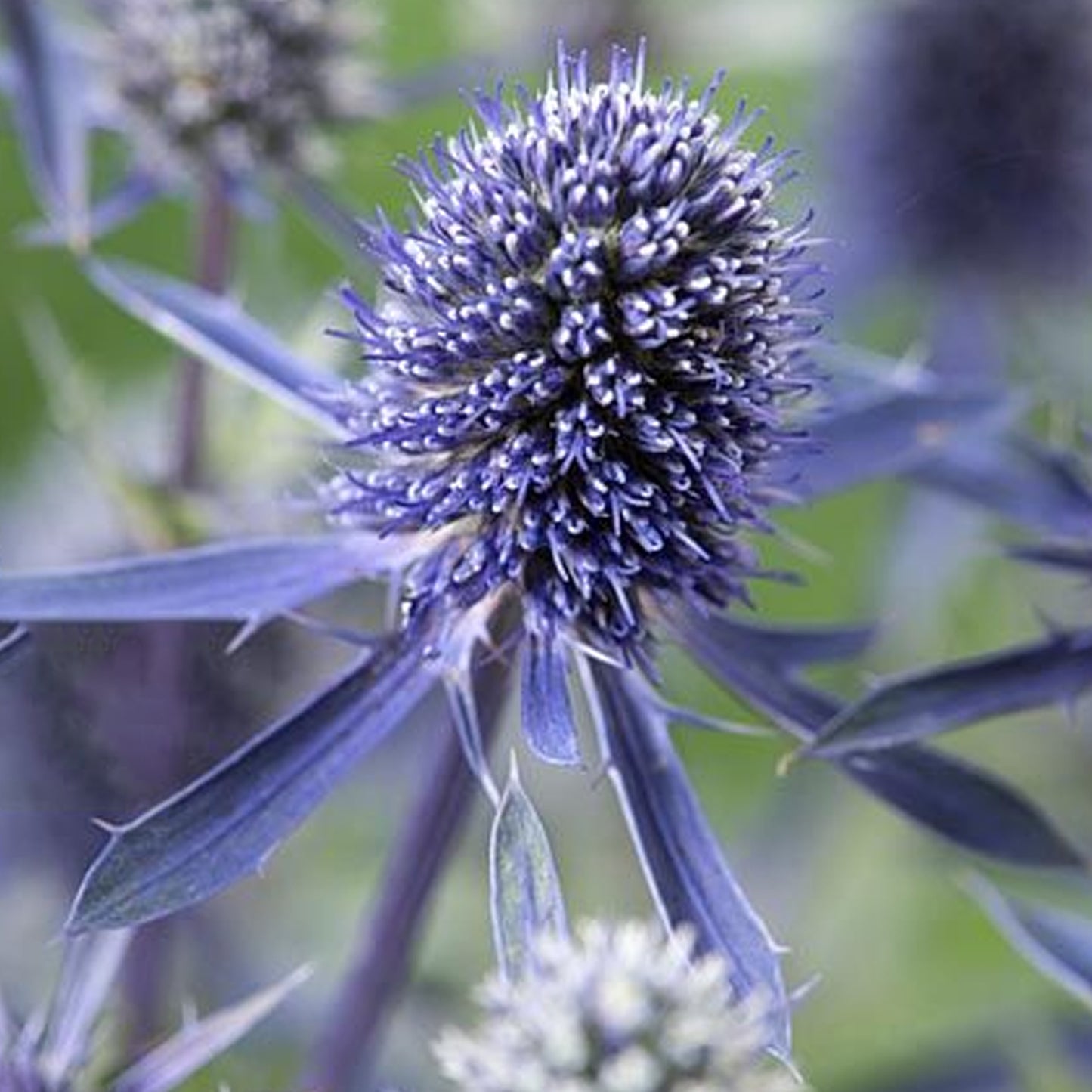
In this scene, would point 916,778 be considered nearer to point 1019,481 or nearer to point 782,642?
point 782,642

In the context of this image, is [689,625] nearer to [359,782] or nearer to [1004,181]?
[359,782]

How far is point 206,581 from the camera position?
72cm

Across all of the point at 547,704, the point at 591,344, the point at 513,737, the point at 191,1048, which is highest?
the point at 591,344

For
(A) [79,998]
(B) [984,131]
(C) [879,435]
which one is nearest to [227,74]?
(C) [879,435]

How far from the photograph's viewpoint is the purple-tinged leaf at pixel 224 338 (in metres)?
0.79

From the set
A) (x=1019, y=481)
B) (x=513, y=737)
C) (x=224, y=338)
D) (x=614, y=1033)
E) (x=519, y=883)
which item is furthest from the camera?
(x=513, y=737)

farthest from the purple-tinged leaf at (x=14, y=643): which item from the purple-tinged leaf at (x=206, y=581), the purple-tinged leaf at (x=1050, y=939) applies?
the purple-tinged leaf at (x=1050, y=939)

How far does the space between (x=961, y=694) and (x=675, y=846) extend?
155 millimetres

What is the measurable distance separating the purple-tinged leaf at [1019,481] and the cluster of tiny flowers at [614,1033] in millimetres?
419

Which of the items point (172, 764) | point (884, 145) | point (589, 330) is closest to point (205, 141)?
point (172, 764)

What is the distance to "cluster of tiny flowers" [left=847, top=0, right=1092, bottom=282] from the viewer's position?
53.7 inches

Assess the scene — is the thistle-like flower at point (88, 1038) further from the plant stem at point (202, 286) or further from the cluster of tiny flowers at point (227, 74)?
the cluster of tiny flowers at point (227, 74)

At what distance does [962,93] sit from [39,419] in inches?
25.1

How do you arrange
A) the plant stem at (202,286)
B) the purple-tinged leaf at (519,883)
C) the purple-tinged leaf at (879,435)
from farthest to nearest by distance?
the plant stem at (202,286)
the purple-tinged leaf at (879,435)
the purple-tinged leaf at (519,883)
